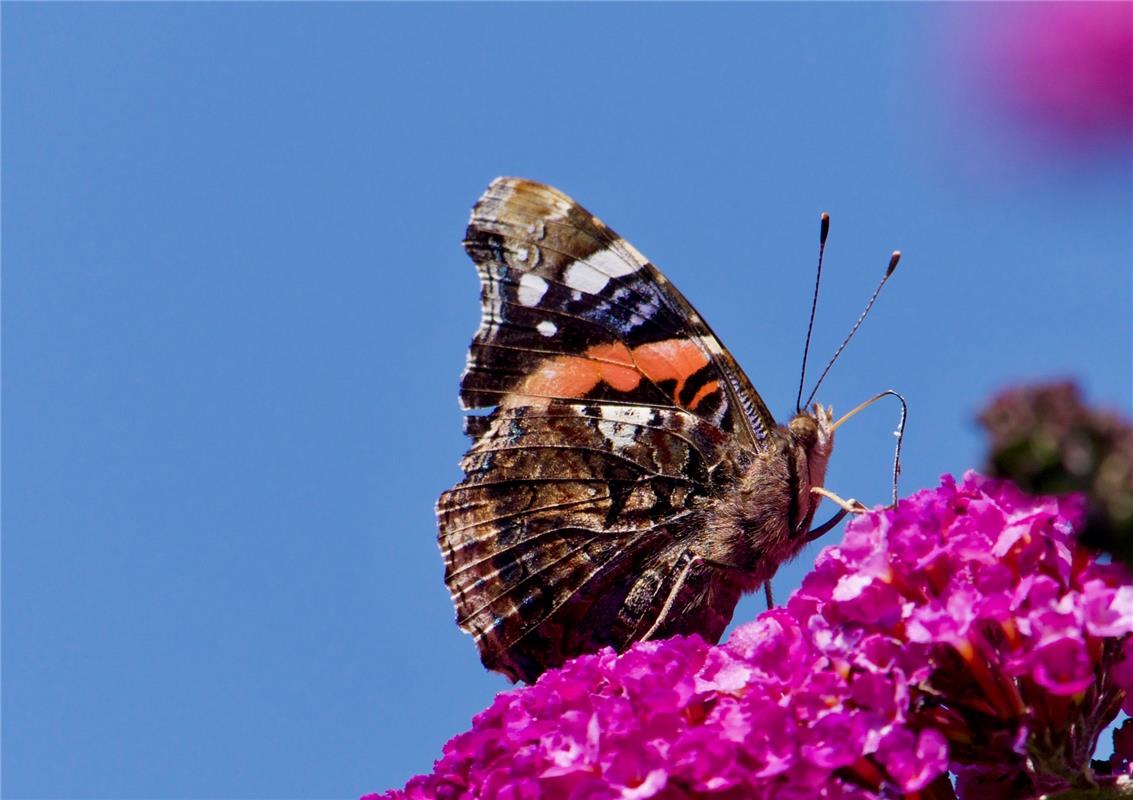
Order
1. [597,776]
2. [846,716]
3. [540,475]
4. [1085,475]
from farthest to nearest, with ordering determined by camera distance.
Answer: [540,475]
[597,776]
[846,716]
[1085,475]

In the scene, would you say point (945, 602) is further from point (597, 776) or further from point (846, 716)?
point (597, 776)

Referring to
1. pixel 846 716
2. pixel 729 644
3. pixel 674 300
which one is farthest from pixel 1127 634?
pixel 674 300

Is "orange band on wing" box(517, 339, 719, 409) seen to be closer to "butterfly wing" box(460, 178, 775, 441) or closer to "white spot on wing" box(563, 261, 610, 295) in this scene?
"butterfly wing" box(460, 178, 775, 441)

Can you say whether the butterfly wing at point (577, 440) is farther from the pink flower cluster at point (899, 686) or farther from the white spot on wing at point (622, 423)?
the pink flower cluster at point (899, 686)

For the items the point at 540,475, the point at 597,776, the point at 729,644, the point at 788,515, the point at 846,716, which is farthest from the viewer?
the point at 540,475

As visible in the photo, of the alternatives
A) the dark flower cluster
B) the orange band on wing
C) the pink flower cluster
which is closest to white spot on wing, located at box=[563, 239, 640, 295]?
the orange band on wing

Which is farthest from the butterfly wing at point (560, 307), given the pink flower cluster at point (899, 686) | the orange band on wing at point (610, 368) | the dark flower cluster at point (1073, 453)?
the dark flower cluster at point (1073, 453)

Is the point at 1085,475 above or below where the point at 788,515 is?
below

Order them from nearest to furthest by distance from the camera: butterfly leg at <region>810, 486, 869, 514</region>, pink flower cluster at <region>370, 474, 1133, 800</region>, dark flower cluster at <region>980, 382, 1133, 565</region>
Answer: dark flower cluster at <region>980, 382, 1133, 565</region> < pink flower cluster at <region>370, 474, 1133, 800</region> < butterfly leg at <region>810, 486, 869, 514</region>
